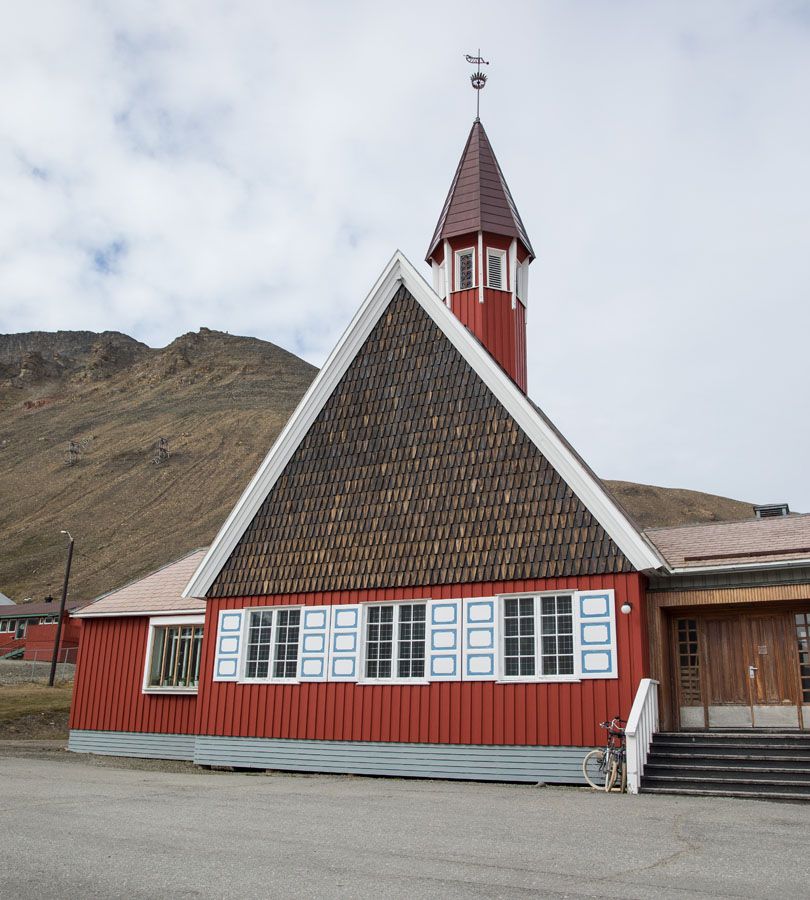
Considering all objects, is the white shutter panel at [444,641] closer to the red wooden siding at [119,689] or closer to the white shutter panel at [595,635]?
the white shutter panel at [595,635]

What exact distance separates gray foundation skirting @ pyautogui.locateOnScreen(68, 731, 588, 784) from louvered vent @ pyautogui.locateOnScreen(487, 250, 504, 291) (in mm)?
9730

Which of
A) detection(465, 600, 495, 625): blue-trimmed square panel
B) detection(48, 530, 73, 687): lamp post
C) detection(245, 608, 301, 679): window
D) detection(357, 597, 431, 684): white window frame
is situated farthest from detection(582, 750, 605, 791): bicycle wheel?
detection(48, 530, 73, 687): lamp post

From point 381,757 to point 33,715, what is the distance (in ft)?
50.2

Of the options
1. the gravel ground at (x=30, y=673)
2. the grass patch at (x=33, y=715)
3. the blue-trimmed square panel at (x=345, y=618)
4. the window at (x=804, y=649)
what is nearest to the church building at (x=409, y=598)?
the blue-trimmed square panel at (x=345, y=618)

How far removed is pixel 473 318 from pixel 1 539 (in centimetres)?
7848

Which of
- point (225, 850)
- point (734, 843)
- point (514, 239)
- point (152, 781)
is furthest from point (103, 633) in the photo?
point (734, 843)

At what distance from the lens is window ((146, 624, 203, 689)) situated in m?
18.0

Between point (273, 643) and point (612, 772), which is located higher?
point (273, 643)

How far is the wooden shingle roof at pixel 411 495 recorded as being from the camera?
47.1 ft

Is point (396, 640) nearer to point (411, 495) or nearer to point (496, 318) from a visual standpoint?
point (411, 495)

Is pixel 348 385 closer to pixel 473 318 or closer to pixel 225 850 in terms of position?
pixel 473 318

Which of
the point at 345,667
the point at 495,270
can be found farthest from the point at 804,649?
the point at 495,270

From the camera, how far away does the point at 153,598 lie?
19125 mm

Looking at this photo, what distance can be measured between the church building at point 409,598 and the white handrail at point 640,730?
0.07 m
